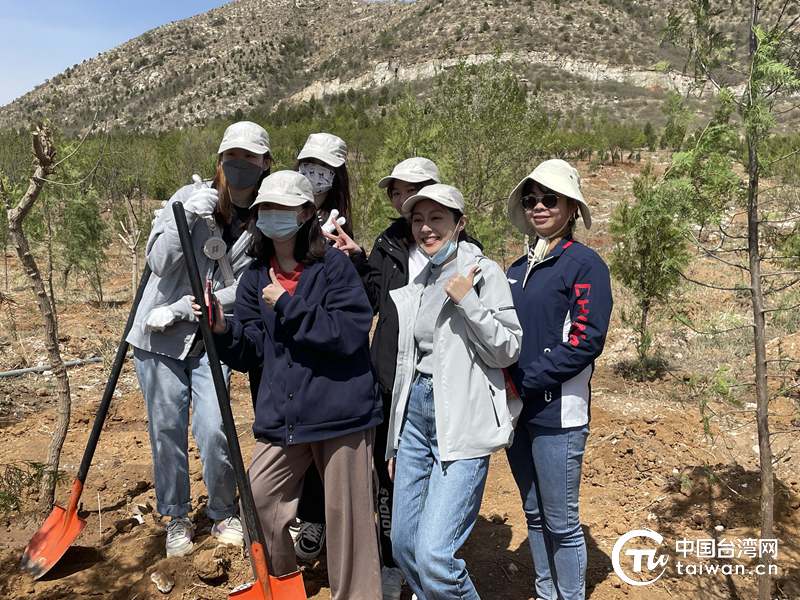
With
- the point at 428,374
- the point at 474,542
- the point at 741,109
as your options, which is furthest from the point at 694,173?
the point at 474,542

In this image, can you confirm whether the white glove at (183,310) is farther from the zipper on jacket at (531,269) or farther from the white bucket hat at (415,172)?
the zipper on jacket at (531,269)

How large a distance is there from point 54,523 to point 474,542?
2279mm

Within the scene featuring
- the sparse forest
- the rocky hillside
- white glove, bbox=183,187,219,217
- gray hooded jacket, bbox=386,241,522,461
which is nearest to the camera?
gray hooded jacket, bbox=386,241,522,461

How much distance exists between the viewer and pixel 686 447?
473 cm

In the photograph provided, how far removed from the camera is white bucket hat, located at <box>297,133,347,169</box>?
2760 millimetres

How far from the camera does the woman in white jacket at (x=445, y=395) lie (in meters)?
2.11

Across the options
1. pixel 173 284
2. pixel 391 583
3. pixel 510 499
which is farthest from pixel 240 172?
pixel 510 499

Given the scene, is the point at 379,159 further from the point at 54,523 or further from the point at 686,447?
the point at 54,523

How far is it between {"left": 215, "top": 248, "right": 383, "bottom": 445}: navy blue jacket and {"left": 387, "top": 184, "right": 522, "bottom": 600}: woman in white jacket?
17cm

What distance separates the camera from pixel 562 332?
233cm

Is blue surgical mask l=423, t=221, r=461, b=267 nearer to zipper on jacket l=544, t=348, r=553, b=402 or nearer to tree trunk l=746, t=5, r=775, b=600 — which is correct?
zipper on jacket l=544, t=348, r=553, b=402

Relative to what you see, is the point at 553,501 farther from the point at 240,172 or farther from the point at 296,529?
the point at 240,172

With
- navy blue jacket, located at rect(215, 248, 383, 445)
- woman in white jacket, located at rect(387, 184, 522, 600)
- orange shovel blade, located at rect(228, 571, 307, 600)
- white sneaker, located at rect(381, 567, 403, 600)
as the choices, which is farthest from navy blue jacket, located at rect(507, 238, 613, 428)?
orange shovel blade, located at rect(228, 571, 307, 600)

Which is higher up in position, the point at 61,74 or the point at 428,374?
the point at 61,74
